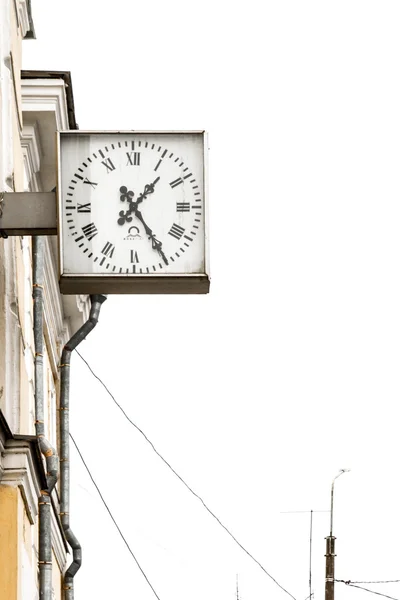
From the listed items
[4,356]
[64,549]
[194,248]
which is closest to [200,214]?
[194,248]

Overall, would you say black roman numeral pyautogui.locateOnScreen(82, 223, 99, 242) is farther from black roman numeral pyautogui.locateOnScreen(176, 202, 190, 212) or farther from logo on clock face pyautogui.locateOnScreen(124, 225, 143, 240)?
black roman numeral pyautogui.locateOnScreen(176, 202, 190, 212)

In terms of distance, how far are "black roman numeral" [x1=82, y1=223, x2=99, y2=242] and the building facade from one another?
0.39 metres

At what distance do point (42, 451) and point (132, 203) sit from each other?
2.66m

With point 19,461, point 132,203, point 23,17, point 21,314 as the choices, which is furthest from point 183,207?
point 23,17

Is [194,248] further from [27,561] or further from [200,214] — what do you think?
[27,561]

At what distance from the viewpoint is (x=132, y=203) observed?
841 centimetres

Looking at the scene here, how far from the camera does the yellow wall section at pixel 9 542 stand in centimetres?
811

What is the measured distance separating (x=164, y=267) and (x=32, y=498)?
1.44 metres

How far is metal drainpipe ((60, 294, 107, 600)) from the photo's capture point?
16.2 metres

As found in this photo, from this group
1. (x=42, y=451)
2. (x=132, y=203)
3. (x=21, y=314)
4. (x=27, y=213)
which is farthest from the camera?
(x=42, y=451)

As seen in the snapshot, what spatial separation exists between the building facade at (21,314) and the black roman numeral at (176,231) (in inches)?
29.8

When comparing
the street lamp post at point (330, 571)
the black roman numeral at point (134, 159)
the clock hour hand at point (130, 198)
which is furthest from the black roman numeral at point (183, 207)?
the street lamp post at point (330, 571)

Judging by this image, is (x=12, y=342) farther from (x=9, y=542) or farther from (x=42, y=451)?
(x=9, y=542)

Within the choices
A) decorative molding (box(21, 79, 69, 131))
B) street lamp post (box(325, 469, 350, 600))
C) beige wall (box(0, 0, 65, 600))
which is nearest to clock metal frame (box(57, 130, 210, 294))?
beige wall (box(0, 0, 65, 600))
